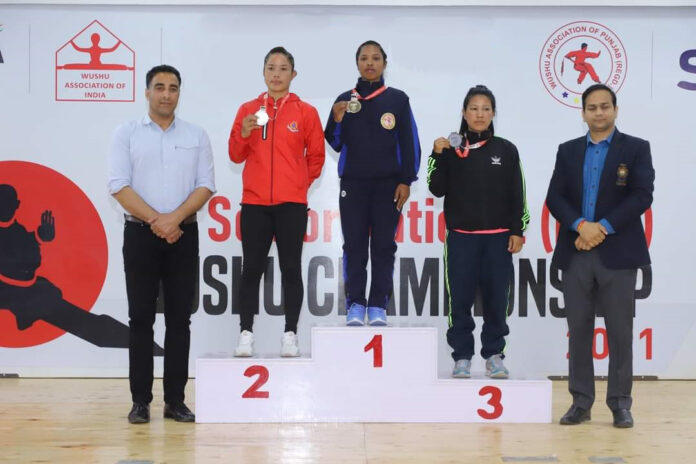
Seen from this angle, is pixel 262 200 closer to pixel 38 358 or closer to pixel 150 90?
pixel 150 90

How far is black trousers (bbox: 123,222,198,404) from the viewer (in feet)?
12.6

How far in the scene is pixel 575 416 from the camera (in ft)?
13.0

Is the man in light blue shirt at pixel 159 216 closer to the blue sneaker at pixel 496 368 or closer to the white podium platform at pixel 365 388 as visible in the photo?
the white podium platform at pixel 365 388

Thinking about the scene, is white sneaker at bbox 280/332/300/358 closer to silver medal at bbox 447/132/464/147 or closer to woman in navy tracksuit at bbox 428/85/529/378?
woman in navy tracksuit at bbox 428/85/529/378

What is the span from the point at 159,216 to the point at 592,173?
201 centimetres

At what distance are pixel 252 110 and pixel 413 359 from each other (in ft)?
4.71

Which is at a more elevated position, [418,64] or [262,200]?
[418,64]

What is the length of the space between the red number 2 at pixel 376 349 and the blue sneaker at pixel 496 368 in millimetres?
534

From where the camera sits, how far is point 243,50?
17.3ft

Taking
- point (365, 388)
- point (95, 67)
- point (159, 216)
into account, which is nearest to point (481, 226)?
point (365, 388)

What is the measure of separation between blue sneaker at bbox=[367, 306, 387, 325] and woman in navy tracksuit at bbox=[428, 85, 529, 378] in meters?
0.33

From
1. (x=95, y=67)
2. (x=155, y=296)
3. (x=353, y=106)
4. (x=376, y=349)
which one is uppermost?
(x=95, y=67)

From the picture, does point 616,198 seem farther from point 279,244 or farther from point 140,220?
point 140,220

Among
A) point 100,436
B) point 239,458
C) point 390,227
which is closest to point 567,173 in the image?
point 390,227
